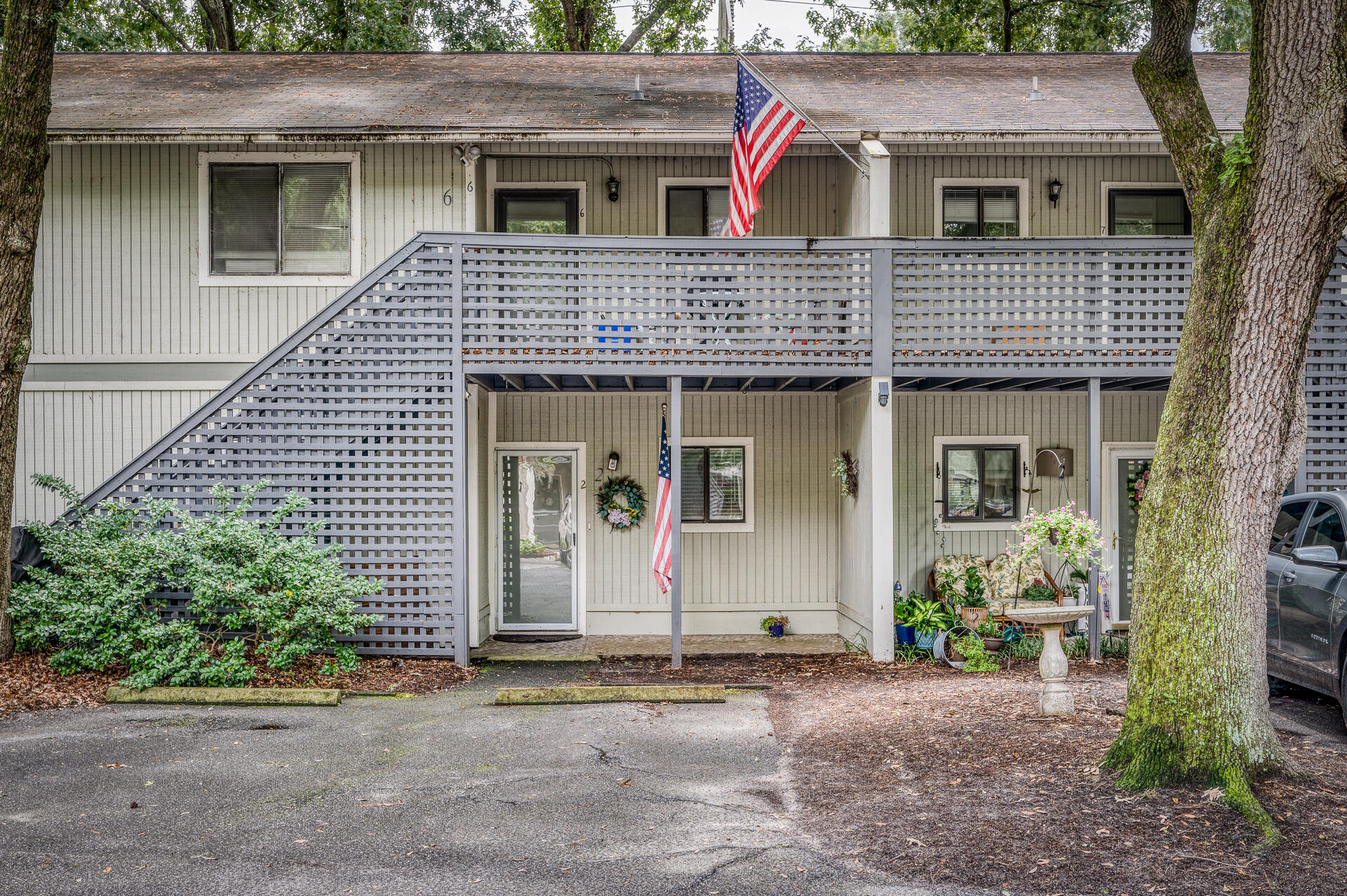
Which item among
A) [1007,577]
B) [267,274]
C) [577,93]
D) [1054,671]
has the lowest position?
[1054,671]

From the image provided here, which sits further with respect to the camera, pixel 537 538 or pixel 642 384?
pixel 537 538

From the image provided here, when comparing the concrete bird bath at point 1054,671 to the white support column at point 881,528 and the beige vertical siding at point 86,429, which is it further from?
the beige vertical siding at point 86,429

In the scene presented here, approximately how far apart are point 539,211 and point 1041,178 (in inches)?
245

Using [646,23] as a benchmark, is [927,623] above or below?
below

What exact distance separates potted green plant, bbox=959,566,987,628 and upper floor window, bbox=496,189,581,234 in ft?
20.5

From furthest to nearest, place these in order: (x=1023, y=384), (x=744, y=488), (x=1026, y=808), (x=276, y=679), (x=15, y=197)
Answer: (x=744, y=488)
(x=1023, y=384)
(x=276, y=679)
(x=15, y=197)
(x=1026, y=808)

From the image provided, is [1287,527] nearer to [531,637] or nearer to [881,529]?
[881,529]

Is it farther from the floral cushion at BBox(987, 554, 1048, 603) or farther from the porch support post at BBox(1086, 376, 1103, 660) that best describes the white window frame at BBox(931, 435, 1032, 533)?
the porch support post at BBox(1086, 376, 1103, 660)

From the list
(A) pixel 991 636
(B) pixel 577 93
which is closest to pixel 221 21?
(B) pixel 577 93

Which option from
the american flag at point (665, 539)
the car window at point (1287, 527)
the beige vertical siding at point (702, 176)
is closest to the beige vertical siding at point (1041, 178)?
the beige vertical siding at point (702, 176)

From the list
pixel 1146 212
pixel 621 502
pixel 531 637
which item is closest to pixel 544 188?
pixel 621 502

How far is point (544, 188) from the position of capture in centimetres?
1141

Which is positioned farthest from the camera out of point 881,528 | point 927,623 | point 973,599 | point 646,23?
point 646,23

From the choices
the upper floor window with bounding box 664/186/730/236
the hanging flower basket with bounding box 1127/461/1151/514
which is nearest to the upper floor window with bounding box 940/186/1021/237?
the upper floor window with bounding box 664/186/730/236
